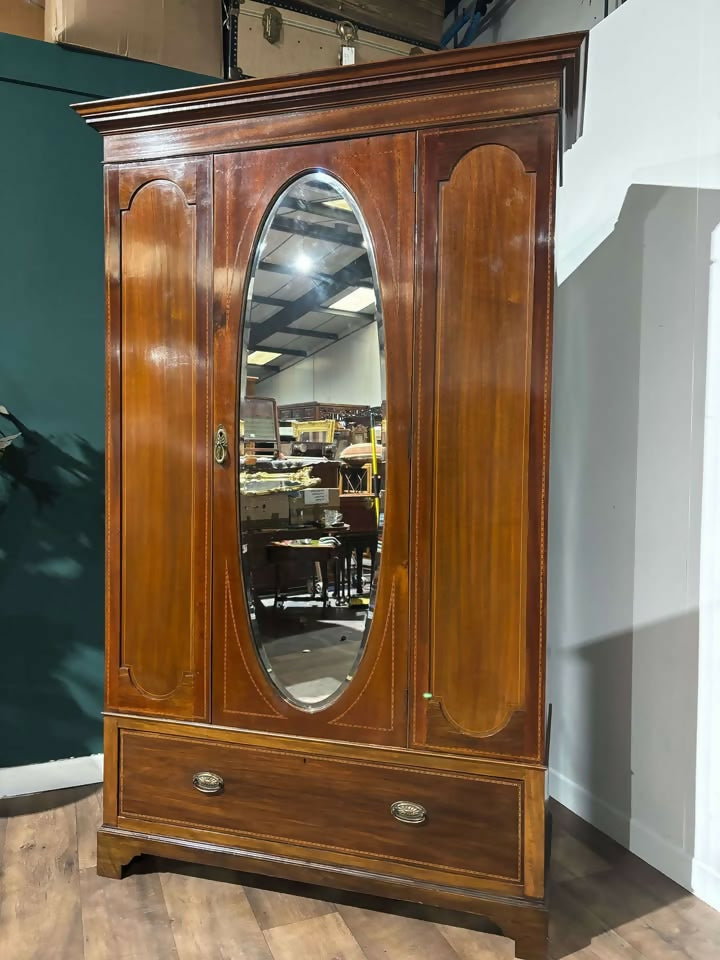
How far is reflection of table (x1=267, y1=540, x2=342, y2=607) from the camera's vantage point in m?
1.71

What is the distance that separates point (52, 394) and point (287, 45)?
57.0 inches

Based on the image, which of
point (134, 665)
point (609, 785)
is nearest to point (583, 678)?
point (609, 785)

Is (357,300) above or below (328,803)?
above

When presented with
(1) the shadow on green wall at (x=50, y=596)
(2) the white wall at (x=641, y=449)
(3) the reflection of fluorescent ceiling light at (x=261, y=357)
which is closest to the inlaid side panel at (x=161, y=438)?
(3) the reflection of fluorescent ceiling light at (x=261, y=357)

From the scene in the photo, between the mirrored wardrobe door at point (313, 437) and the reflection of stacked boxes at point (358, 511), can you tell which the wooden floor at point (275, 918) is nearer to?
the mirrored wardrobe door at point (313, 437)

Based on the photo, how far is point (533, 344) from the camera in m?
1.53

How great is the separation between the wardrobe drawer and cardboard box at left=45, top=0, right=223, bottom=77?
6.96ft

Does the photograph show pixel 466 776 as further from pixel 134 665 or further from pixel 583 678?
pixel 134 665

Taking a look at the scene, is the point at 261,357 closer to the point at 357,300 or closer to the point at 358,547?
the point at 357,300

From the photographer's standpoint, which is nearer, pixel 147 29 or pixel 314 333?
pixel 314 333

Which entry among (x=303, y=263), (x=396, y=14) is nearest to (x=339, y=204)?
(x=303, y=263)

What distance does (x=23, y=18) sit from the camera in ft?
7.28

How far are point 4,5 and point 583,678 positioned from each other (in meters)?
2.82

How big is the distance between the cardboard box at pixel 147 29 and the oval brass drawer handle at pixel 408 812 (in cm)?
235
